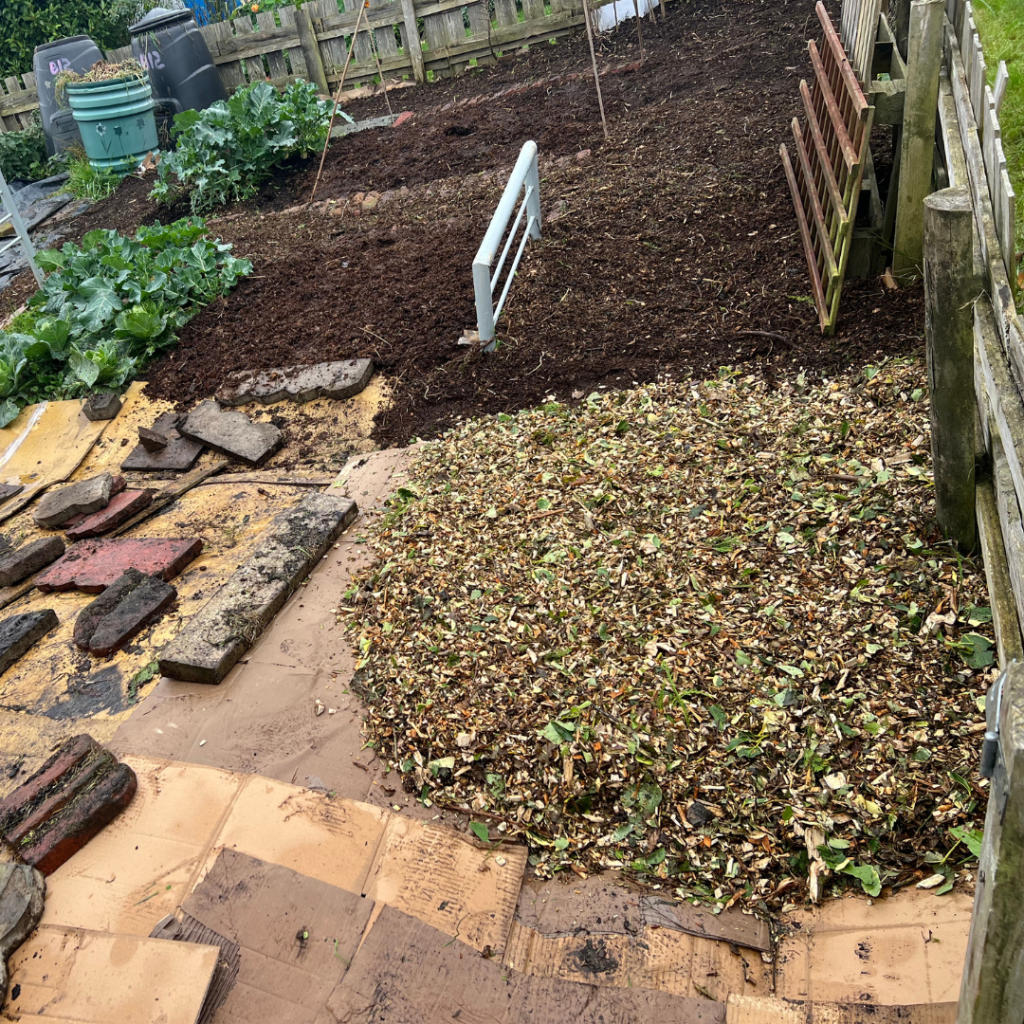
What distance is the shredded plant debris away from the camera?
245 centimetres

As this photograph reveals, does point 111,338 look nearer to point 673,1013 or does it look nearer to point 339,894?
point 339,894

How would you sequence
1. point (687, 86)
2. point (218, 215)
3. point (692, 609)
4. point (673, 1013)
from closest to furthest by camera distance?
point (673, 1013) < point (692, 609) < point (687, 86) < point (218, 215)

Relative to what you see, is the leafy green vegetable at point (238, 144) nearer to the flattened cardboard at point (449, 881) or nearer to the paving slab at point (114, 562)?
the paving slab at point (114, 562)

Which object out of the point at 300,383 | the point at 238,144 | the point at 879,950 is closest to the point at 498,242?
the point at 300,383

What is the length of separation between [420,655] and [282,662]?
0.59 m

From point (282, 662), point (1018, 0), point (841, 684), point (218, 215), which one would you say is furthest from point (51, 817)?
point (218, 215)

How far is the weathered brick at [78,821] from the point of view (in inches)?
101

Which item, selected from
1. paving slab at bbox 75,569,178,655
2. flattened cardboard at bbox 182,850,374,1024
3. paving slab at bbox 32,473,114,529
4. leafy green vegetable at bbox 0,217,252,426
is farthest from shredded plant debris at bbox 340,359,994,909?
leafy green vegetable at bbox 0,217,252,426

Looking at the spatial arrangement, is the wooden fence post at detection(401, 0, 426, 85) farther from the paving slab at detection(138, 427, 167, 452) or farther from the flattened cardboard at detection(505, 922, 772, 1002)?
the flattened cardboard at detection(505, 922, 772, 1002)

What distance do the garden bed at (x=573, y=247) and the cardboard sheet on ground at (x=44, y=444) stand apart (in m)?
0.67

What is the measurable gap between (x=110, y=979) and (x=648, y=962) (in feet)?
4.68

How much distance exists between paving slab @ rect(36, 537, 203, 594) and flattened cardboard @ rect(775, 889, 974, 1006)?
3.23 m

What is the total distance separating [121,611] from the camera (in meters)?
3.80

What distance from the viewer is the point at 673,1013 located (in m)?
2.13
